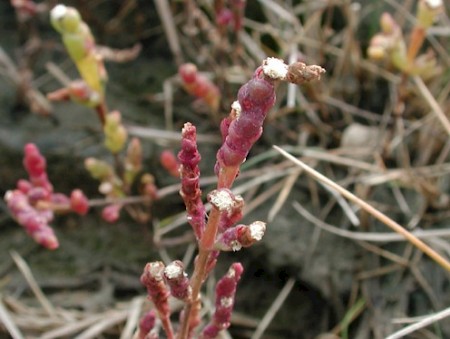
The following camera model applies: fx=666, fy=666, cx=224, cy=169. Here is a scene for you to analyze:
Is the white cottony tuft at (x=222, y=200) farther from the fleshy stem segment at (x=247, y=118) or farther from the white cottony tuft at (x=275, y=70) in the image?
the white cottony tuft at (x=275, y=70)

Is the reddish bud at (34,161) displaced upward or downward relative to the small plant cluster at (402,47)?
downward

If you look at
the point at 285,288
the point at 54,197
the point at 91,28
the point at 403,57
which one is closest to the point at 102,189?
the point at 54,197

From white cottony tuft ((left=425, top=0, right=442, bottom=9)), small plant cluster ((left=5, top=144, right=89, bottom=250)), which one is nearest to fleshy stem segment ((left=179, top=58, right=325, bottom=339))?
small plant cluster ((left=5, top=144, right=89, bottom=250))

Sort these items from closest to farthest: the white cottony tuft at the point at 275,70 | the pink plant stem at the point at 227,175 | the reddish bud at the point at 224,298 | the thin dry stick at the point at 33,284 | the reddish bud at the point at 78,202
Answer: the white cottony tuft at the point at 275,70
the pink plant stem at the point at 227,175
the reddish bud at the point at 224,298
the reddish bud at the point at 78,202
the thin dry stick at the point at 33,284

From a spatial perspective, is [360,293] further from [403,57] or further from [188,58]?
[188,58]

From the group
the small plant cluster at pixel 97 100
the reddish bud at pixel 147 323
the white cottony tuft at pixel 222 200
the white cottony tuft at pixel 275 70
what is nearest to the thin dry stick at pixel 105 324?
the small plant cluster at pixel 97 100

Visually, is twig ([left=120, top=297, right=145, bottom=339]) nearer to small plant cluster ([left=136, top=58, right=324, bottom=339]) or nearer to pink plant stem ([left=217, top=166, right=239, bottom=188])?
small plant cluster ([left=136, top=58, right=324, bottom=339])
